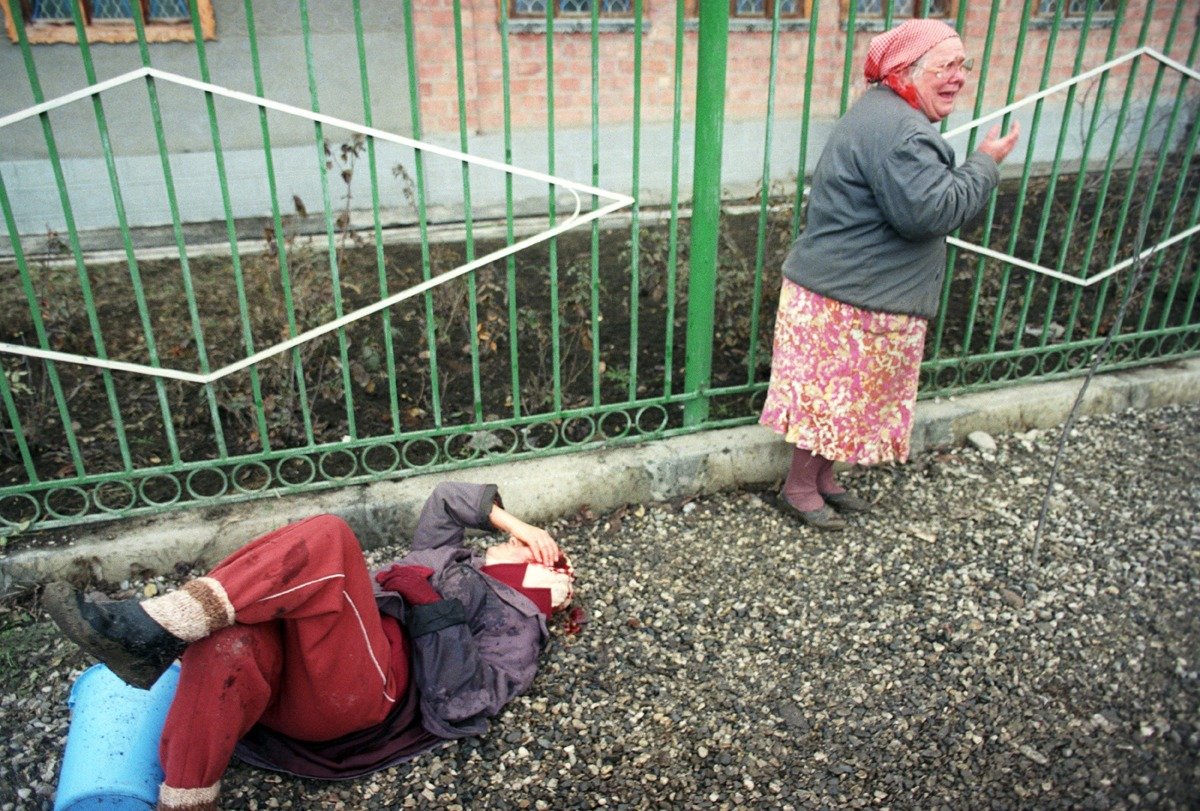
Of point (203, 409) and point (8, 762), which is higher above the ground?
point (203, 409)

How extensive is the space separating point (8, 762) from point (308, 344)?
1979 mm

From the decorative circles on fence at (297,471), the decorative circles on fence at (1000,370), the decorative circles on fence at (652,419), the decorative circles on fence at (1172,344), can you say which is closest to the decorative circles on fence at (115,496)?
the decorative circles on fence at (297,471)

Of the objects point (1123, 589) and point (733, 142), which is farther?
point (733, 142)

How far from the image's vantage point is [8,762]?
8.47ft

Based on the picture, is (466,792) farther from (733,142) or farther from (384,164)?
(733,142)

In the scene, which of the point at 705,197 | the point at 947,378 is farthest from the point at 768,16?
the point at 705,197

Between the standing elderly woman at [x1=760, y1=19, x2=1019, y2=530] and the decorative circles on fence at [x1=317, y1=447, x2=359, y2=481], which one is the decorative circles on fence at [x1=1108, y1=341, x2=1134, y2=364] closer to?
the standing elderly woman at [x1=760, y1=19, x2=1019, y2=530]

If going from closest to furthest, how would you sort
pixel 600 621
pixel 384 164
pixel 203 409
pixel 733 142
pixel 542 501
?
pixel 600 621, pixel 542 501, pixel 203 409, pixel 384 164, pixel 733 142

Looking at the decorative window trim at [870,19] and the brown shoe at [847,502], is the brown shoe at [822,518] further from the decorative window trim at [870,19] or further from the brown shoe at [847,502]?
the decorative window trim at [870,19]

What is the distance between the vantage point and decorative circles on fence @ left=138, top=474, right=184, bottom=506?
11.2 ft

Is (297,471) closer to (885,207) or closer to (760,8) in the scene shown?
(885,207)

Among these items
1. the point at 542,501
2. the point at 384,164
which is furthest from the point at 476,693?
the point at 384,164

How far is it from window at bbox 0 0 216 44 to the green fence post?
451 centimetres

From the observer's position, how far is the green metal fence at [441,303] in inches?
125
